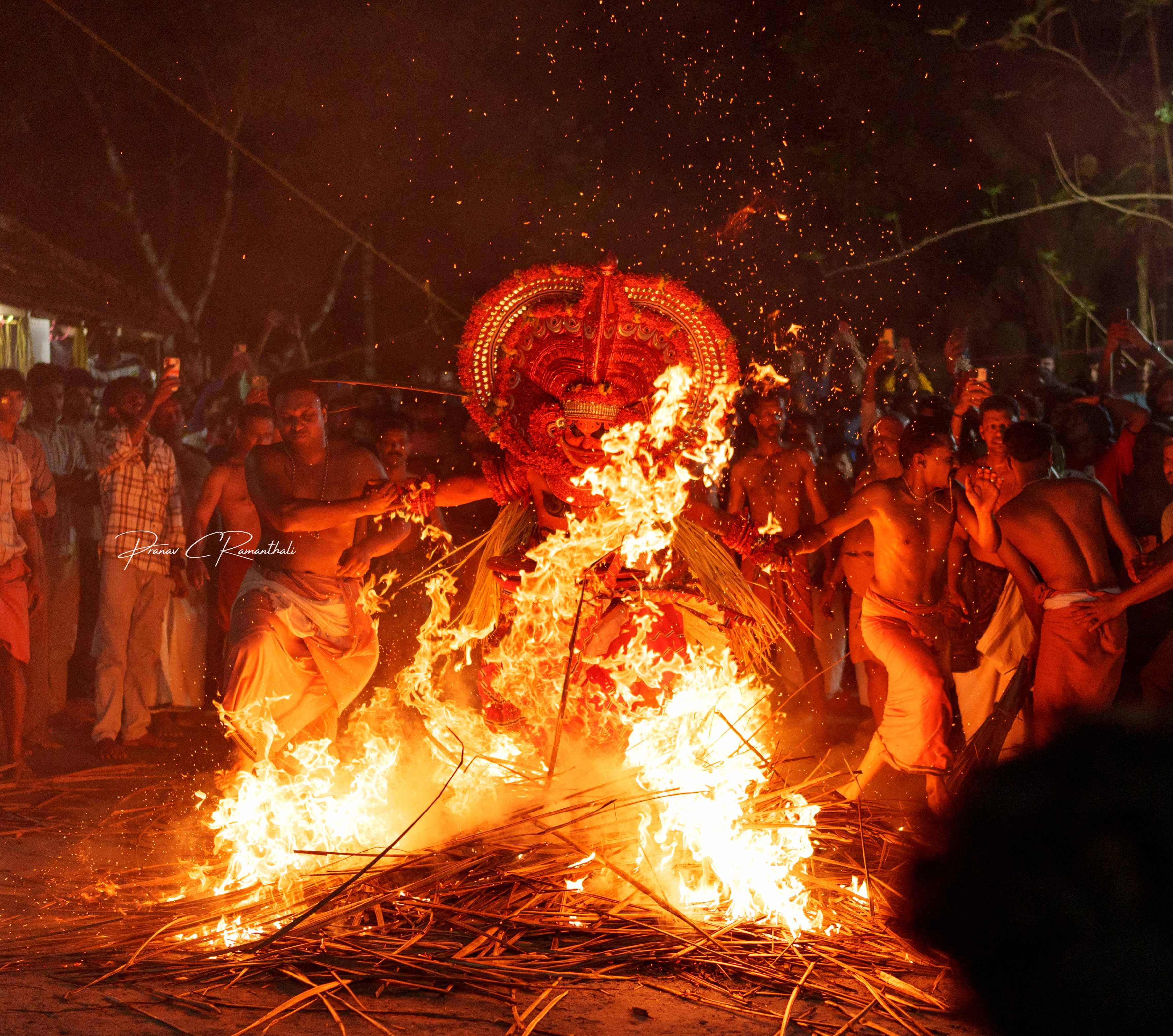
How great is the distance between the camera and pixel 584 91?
1644 cm

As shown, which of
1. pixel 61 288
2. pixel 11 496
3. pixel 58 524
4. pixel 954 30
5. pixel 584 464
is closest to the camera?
pixel 584 464

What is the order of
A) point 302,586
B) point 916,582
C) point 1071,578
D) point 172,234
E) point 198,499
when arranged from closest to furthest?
1. point 302,586
2. point 1071,578
3. point 916,582
4. point 198,499
5. point 172,234

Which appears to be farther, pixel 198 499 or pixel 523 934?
pixel 198 499

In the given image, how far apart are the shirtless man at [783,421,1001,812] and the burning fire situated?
893mm

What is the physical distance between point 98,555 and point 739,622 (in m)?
4.76

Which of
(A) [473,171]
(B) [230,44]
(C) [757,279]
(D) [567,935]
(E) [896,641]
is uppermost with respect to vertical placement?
(B) [230,44]

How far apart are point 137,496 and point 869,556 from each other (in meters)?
4.30

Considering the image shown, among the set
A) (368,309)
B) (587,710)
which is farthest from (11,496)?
(368,309)

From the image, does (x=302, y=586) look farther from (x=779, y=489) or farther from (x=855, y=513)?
(x=779, y=489)

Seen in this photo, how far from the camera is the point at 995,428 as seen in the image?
238 inches

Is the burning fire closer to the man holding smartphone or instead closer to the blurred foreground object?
the man holding smartphone

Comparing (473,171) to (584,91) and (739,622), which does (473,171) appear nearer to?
(584,91)

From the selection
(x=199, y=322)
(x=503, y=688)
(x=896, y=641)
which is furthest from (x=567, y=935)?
(x=199, y=322)

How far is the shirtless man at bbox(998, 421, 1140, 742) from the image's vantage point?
5.29 meters
